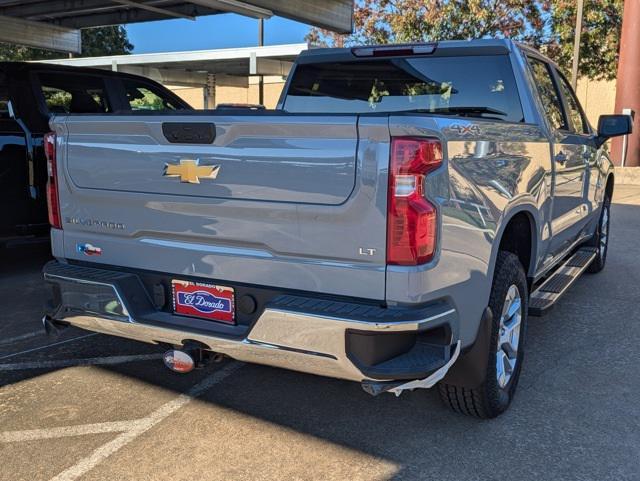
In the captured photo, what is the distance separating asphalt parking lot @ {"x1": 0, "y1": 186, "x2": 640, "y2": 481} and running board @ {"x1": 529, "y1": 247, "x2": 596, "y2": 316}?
422mm

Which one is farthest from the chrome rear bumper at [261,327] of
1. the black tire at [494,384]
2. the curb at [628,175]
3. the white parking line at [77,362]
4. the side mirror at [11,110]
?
the curb at [628,175]

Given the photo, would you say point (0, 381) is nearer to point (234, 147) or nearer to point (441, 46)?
point (234, 147)

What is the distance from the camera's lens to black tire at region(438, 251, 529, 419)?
3178 millimetres

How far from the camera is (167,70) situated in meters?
26.2

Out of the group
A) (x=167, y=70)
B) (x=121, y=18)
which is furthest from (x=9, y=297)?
(x=167, y=70)

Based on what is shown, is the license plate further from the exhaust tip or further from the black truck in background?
the black truck in background

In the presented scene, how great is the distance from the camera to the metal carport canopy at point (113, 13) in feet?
38.5

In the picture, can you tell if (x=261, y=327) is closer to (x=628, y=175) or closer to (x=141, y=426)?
(x=141, y=426)

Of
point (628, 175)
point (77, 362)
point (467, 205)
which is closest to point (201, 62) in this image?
point (628, 175)

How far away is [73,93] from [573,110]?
492 centimetres

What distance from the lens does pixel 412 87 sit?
4461 mm

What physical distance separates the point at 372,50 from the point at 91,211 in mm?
2311

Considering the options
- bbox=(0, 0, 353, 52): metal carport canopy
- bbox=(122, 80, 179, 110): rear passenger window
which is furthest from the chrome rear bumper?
bbox=(0, 0, 353, 52): metal carport canopy

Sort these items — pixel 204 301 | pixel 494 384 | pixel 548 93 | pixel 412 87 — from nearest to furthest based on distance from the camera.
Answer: pixel 204 301 < pixel 494 384 < pixel 412 87 < pixel 548 93
